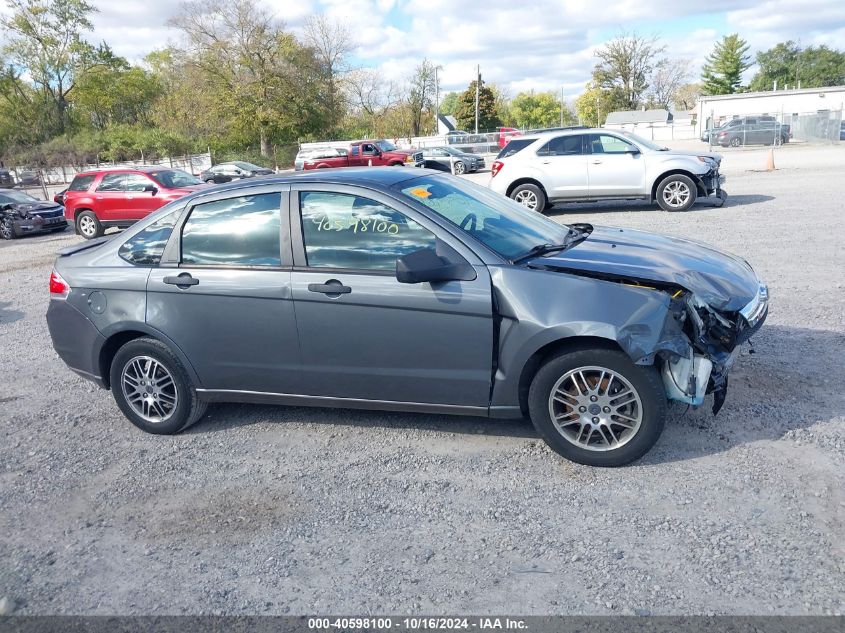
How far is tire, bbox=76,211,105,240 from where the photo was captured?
726 inches

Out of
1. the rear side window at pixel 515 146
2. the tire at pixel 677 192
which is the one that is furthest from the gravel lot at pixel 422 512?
the rear side window at pixel 515 146

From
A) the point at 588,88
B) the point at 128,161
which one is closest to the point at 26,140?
the point at 128,161

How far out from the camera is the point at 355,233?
443cm

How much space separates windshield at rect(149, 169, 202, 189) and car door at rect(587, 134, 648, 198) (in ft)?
33.7

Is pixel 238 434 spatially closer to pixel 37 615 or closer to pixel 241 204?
pixel 241 204

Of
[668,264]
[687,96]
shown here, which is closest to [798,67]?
[687,96]

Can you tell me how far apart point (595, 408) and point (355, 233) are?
5.96 ft

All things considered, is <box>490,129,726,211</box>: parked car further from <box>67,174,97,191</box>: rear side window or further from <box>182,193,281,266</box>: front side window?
<box>67,174,97,191</box>: rear side window

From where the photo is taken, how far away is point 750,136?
38.6 metres

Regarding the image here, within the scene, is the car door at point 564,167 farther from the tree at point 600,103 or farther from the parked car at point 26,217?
the tree at point 600,103

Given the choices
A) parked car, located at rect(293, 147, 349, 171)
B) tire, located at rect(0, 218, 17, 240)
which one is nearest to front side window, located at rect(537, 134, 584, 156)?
tire, located at rect(0, 218, 17, 240)

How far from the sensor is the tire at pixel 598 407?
387 centimetres

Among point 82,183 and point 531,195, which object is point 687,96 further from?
point 82,183

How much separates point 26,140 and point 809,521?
73.8 metres
